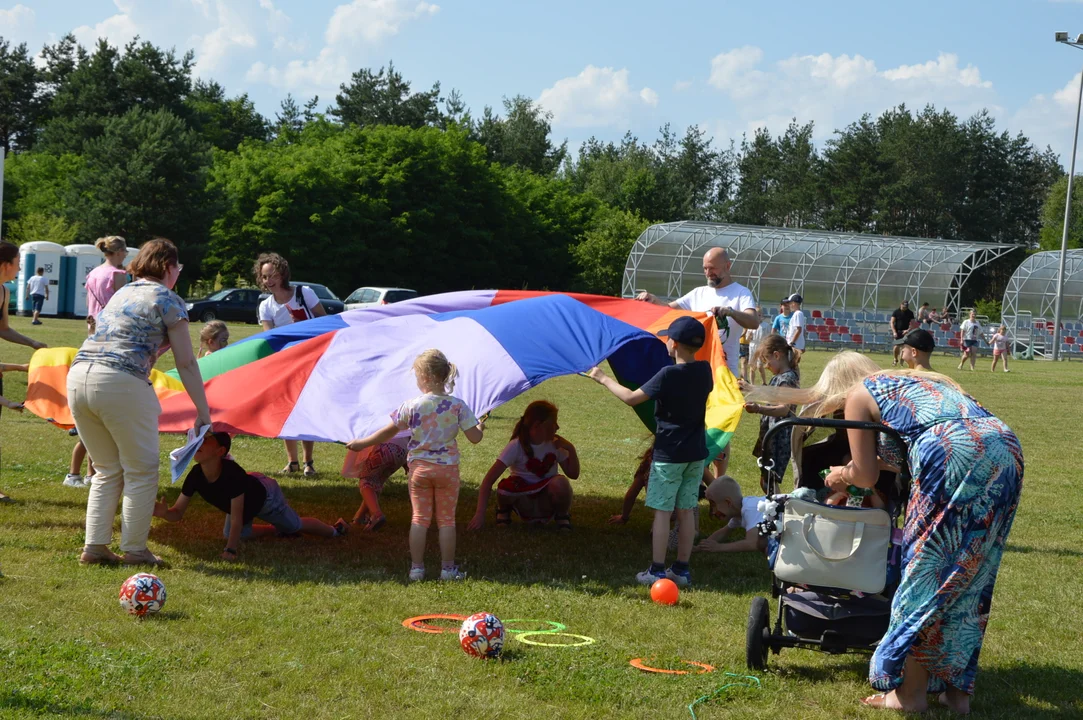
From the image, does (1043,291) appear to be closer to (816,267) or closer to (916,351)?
(816,267)

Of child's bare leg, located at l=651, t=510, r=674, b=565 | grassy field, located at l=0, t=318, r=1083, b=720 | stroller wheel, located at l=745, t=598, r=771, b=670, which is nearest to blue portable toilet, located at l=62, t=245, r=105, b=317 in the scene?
grassy field, located at l=0, t=318, r=1083, b=720

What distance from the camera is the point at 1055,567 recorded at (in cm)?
723

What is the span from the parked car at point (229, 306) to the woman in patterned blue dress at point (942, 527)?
111 ft

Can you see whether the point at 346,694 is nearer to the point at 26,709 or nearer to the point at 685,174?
the point at 26,709

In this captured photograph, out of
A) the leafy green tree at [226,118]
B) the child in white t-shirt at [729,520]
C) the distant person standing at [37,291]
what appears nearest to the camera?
the child in white t-shirt at [729,520]

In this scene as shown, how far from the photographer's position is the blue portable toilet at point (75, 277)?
35.0m

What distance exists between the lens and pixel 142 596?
5203 mm

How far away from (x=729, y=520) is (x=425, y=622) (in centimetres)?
313

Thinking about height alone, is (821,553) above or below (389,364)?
below

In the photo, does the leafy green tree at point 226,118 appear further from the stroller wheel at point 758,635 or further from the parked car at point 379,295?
the stroller wheel at point 758,635

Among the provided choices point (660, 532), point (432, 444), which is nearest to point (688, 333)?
point (660, 532)

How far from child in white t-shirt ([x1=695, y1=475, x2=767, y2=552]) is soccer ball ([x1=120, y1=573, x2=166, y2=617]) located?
3.67 meters

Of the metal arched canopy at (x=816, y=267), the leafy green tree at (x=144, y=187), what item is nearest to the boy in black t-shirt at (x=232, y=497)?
the metal arched canopy at (x=816, y=267)

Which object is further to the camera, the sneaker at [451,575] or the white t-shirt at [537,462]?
the white t-shirt at [537,462]
